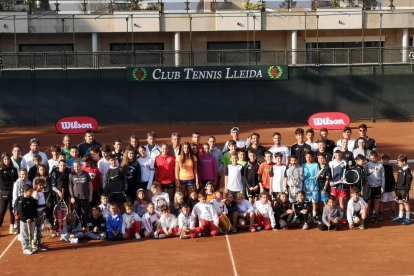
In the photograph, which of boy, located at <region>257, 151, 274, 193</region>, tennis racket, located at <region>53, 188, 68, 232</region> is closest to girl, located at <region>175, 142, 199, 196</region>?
boy, located at <region>257, 151, 274, 193</region>

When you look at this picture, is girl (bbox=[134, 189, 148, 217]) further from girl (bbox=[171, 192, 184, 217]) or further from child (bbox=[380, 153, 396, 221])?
child (bbox=[380, 153, 396, 221])

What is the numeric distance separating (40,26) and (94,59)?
Answer: 789cm

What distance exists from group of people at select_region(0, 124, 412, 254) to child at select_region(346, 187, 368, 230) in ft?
0.08

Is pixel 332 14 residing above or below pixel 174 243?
above

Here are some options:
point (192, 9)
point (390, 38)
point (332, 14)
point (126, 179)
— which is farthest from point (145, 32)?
point (126, 179)

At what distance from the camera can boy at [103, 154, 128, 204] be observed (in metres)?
13.5

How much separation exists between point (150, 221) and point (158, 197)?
A: 1.78ft

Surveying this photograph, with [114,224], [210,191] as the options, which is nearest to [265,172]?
[210,191]

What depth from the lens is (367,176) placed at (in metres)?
14.5

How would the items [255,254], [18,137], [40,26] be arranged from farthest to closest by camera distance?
[40,26] → [18,137] → [255,254]

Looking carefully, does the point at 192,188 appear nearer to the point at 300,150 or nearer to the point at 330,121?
the point at 300,150

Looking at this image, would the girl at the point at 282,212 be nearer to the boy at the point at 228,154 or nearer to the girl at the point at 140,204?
the boy at the point at 228,154

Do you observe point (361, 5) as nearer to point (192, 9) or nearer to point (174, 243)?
point (192, 9)

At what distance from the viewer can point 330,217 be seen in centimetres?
1371
